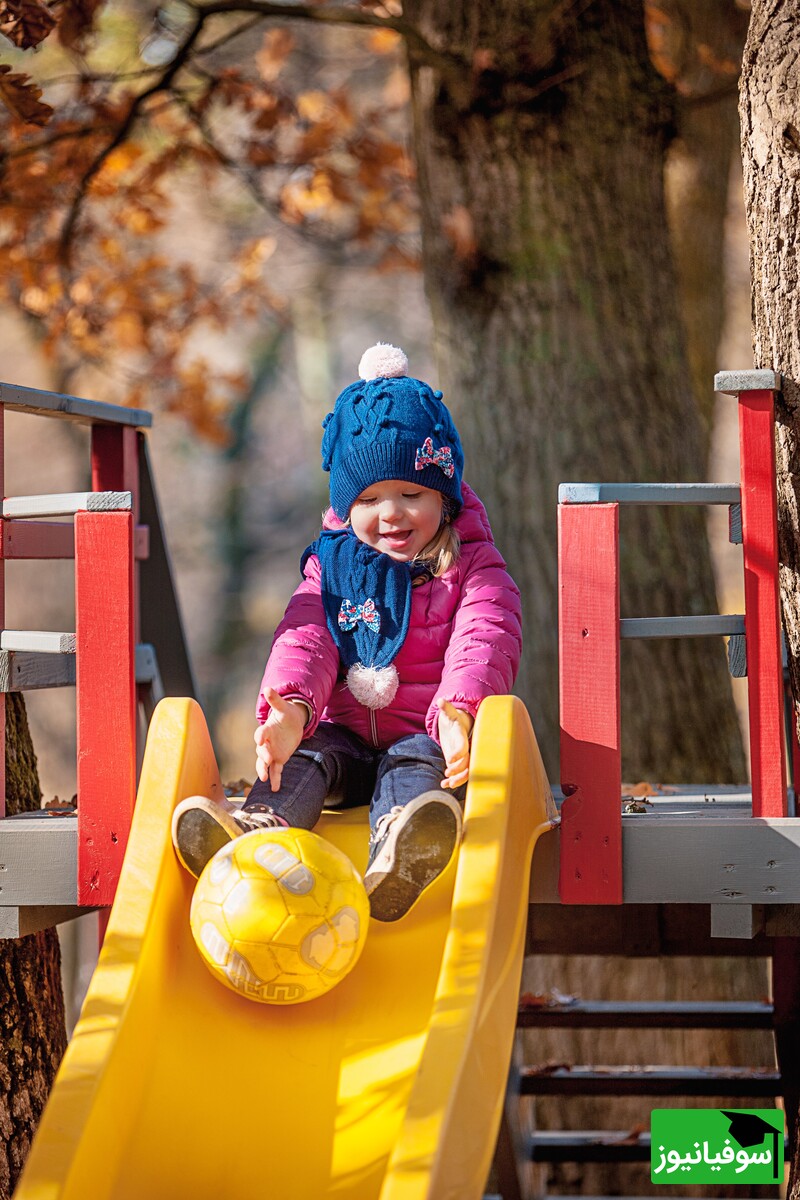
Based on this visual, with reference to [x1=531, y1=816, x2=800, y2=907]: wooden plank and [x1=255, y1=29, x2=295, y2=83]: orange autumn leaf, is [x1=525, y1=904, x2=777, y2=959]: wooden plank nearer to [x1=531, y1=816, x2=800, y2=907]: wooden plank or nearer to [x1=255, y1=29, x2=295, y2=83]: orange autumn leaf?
[x1=531, y1=816, x2=800, y2=907]: wooden plank

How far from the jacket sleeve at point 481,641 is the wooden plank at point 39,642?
0.90 m

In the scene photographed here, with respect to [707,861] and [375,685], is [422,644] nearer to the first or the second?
[375,685]

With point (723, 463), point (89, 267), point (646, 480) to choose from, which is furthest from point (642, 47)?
point (723, 463)

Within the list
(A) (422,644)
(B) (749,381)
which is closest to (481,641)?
(A) (422,644)

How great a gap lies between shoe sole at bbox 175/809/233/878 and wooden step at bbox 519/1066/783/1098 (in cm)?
250

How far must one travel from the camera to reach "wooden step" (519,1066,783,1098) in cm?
477

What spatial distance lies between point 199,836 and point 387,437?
1152 mm

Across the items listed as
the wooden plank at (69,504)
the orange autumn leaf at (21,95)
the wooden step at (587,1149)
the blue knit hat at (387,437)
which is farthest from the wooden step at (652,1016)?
the orange autumn leaf at (21,95)

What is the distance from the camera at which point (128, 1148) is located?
2637 mm

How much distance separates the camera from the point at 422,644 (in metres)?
3.51

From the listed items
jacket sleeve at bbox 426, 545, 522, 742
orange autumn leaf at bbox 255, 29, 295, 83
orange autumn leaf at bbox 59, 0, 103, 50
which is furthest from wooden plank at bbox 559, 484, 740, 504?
orange autumn leaf at bbox 255, 29, 295, 83

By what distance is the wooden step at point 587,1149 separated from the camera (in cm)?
495

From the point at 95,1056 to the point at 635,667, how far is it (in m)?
3.58

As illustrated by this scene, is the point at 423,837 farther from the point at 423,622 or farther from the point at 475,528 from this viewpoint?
the point at 475,528
